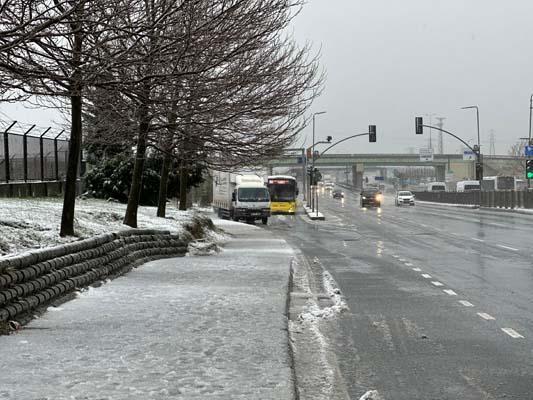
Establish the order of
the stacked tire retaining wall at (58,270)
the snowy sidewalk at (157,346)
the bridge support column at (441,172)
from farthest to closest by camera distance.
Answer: the bridge support column at (441,172)
the stacked tire retaining wall at (58,270)
the snowy sidewalk at (157,346)

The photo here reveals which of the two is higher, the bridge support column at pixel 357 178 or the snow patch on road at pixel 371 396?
the bridge support column at pixel 357 178

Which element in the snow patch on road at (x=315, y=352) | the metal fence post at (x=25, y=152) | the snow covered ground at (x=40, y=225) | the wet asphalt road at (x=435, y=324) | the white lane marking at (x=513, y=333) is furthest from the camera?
the metal fence post at (x=25, y=152)

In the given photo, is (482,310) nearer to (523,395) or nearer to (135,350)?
(523,395)

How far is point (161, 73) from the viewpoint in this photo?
11.8 metres

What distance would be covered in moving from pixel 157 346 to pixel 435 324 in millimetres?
3966

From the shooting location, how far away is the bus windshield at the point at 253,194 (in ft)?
149

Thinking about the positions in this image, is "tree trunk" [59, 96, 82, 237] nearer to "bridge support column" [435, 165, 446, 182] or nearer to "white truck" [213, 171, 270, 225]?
"white truck" [213, 171, 270, 225]

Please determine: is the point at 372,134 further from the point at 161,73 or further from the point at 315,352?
the point at 315,352

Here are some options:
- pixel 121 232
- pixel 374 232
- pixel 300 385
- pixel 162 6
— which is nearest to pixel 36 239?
pixel 121 232

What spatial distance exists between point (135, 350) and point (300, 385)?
171cm

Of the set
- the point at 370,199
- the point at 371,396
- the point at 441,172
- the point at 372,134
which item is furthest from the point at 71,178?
the point at 441,172

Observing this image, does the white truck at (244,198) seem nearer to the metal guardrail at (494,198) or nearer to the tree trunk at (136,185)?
the metal guardrail at (494,198)

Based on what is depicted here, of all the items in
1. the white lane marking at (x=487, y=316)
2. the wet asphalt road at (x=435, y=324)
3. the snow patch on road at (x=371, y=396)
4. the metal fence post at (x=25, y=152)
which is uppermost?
the metal fence post at (x=25, y=152)

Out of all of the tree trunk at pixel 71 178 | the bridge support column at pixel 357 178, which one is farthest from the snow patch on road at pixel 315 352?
the bridge support column at pixel 357 178
